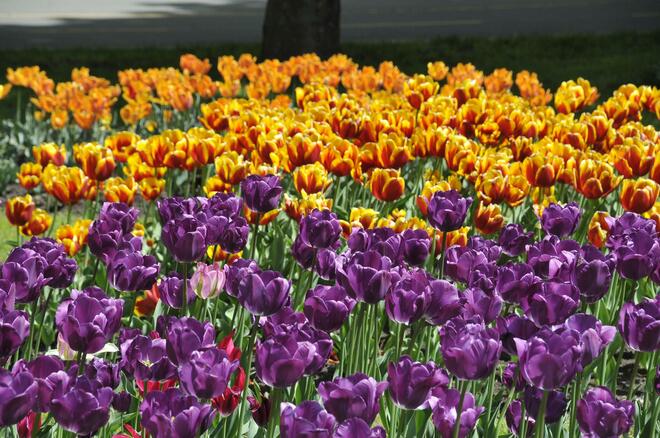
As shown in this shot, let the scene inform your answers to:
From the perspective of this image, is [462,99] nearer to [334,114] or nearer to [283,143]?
[334,114]

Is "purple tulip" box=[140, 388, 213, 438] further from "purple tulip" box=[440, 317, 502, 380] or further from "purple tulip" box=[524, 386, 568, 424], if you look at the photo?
"purple tulip" box=[524, 386, 568, 424]

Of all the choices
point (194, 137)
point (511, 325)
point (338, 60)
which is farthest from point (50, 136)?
point (511, 325)

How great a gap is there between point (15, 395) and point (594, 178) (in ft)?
8.05

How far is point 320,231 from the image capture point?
2.88 m

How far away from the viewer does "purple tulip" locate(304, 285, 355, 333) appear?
7.72 ft

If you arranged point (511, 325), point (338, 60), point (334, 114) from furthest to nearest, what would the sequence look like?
point (338, 60) → point (334, 114) → point (511, 325)

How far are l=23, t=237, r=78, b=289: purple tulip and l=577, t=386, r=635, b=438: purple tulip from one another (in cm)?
127

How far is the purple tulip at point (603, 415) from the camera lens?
2.01 meters

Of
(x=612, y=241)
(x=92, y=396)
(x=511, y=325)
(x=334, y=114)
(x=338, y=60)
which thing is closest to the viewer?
(x=92, y=396)

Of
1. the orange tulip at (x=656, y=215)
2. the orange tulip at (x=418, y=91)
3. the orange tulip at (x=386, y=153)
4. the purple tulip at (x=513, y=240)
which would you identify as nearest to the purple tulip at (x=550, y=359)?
the purple tulip at (x=513, y=240)

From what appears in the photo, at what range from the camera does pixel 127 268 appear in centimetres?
267

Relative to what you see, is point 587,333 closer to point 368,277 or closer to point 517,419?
point 517,419

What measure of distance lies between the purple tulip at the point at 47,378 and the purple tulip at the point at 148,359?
205 millimetres

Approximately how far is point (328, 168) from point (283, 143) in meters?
0.30
